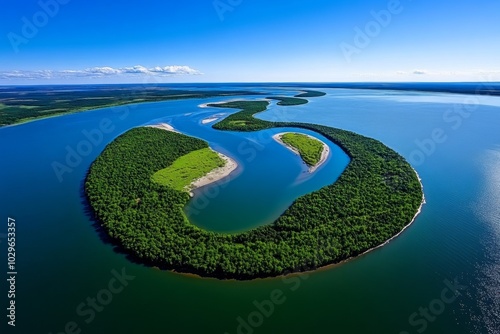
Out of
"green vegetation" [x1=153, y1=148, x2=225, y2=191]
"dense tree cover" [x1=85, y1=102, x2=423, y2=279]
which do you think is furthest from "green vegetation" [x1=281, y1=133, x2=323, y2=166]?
"green vegetation" [x1=153, y1=148, x2=225, y2=191]

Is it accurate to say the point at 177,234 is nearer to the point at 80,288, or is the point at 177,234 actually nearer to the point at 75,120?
the point at 80,288

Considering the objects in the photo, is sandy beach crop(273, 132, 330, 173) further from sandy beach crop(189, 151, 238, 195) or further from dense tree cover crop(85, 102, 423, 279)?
sandy beach crop(189, 151, 238, 195)

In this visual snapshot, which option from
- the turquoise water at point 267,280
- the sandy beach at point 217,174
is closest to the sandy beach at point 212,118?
the sandy beach at point 217,174

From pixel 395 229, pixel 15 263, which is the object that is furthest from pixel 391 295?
pixel 15 263

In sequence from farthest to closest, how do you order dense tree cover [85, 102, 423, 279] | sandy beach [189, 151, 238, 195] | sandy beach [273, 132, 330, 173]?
sandy beach [273, 132, 330, 173] → sandy beach [189, 151, 238, 195] → dense tree cover [85, 102, 423, 279]

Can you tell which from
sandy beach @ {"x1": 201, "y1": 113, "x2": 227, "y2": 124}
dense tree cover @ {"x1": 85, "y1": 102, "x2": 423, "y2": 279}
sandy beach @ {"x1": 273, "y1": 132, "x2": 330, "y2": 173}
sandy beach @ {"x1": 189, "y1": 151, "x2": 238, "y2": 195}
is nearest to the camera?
dense tree cover @ {"x1": 85, "y1": 102, "x2": 423, "y2": 279}

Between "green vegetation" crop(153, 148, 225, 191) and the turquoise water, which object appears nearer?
the turquoise water
